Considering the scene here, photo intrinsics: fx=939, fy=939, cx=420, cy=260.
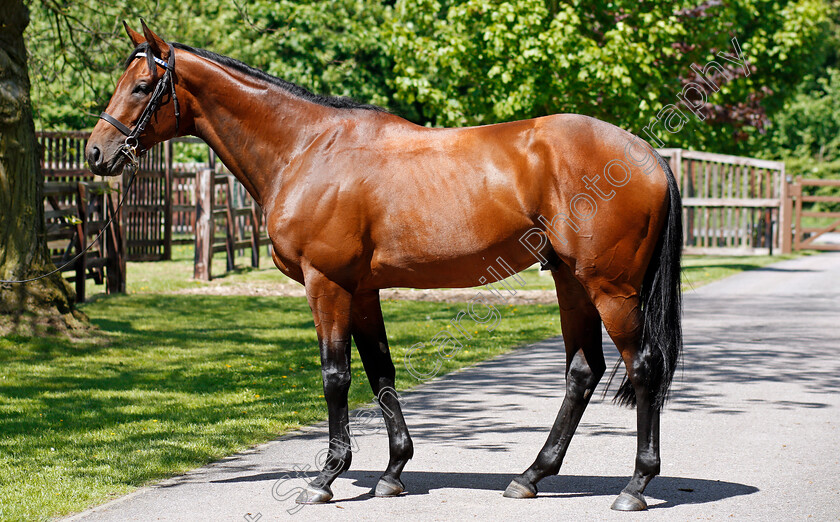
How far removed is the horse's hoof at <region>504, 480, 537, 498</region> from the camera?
511 centimetres

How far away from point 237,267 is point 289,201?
1410 centimetres

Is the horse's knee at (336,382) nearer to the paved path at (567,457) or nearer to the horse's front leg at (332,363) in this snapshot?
the horse's front leg at (332,363)

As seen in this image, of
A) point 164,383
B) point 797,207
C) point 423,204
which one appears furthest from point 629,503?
point 797,207

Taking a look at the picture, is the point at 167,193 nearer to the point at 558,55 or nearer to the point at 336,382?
the point at 558,55

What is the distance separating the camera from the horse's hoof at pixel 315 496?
5016 millimetres

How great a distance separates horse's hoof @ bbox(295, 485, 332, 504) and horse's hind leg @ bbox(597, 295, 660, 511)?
4.97 feet

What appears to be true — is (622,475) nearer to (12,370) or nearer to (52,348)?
(12,370)

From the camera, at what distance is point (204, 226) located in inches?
651

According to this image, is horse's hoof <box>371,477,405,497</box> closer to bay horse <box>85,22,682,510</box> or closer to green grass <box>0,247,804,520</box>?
bay horse <box>85,22,682,510</box>

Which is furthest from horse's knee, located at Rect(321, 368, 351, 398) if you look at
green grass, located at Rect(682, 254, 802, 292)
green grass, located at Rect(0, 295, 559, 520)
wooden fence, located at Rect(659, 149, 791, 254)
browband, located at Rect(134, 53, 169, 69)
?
wooden fence, located at Rect(659, 149, 791, 254)

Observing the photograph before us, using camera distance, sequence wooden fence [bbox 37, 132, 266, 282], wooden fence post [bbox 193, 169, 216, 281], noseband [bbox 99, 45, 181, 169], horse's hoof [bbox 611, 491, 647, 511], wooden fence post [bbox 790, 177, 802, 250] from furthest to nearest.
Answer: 1. wooden fence post [bbox 790, 177, 802, 250]
2. wooden fence [bbox 37, 132, 266, 282]
3. wooden fence post [bbox 193, 169, 216, 281]
4. noseband [bbox 99, 45, 181, 169]
5. horse's hoof [bbox 611, 491, 647, 511]

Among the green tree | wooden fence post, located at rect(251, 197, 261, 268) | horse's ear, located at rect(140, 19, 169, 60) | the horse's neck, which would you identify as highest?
the green tree

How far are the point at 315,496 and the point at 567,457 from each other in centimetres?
180

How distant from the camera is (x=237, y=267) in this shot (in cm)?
1881
